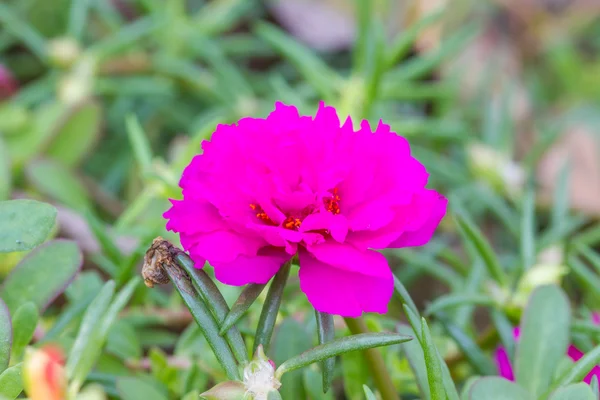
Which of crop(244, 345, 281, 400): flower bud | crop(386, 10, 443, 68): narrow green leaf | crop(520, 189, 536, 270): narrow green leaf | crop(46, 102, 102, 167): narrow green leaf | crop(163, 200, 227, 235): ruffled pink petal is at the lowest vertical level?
crop(244, 345, 281, 400): flower bud

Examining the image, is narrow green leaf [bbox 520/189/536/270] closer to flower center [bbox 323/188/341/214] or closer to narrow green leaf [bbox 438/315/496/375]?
narrow green leaf [bbox 438/315/496/375]

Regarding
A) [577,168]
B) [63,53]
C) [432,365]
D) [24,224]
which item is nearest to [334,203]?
[432,365]

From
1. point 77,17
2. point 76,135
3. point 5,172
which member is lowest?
point 5,172

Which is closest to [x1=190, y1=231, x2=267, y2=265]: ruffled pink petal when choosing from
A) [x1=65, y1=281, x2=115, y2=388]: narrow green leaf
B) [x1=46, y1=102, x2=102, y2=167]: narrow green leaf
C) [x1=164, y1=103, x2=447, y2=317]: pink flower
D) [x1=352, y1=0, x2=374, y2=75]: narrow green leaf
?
[x1=164, y1=103, x2=447, y2=317]: pink flower

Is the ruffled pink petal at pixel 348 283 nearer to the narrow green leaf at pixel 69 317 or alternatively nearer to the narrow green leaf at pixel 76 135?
the narrow green leaf at pixel 69 317

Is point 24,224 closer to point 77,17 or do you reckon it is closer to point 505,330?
point 505,330

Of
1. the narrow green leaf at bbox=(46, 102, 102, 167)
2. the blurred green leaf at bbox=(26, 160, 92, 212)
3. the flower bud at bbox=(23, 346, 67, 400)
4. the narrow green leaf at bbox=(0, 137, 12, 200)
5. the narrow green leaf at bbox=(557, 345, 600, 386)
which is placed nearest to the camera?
the flower bud at bbox=(23, 346, 67, 400)

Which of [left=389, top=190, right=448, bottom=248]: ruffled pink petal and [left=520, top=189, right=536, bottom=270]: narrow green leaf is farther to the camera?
[left=520, top=189, right=536, bottom=270]: narrow green leaf
